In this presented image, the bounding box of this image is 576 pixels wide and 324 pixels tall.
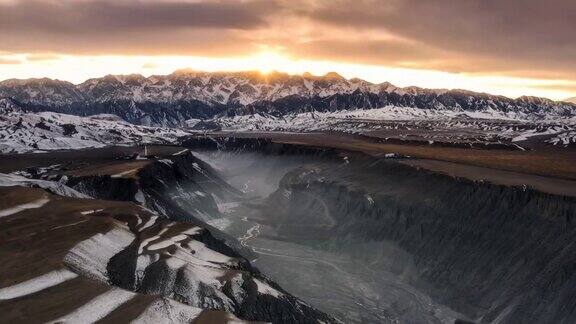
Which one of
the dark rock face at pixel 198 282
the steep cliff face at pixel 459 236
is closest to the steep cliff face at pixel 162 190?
the steep cliff face at pixel 459 236

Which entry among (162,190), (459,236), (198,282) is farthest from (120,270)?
(162,190)

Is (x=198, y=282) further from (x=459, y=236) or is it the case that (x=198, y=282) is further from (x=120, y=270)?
(x=459, y=236)

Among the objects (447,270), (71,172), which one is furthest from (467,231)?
(71,172)

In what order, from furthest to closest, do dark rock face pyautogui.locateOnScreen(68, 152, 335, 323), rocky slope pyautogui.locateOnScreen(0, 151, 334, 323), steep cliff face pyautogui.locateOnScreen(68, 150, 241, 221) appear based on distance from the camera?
steep cliff face pyautogui.locateOnScreen(68, 150, 241, 221) → dark rock face pyautogui.locateOnScreen(68, 152, 335, 323) → rocky slope pyautogui.locateOnScreen(0, 151, 334, 323)

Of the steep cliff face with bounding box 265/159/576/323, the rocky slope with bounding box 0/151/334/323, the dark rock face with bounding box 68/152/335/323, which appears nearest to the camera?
the rocky slope with bounding box 0/151/334/323

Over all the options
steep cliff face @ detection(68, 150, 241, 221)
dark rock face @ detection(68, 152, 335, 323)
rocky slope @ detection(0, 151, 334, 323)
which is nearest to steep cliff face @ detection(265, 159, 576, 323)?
steep cliff face @ detection(68, 150, 241, 221)

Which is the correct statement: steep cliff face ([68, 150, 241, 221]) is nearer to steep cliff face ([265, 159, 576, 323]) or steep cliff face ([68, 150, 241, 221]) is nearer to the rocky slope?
steep cliff face ([265, 159, 576, 323])

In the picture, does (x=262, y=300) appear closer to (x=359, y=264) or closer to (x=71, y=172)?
(x=359, y=264)

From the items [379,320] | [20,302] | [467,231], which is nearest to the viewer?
[20,302]

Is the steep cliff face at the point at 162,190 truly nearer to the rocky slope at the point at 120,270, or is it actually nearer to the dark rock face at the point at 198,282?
the rocky slope at the point at 120,270
